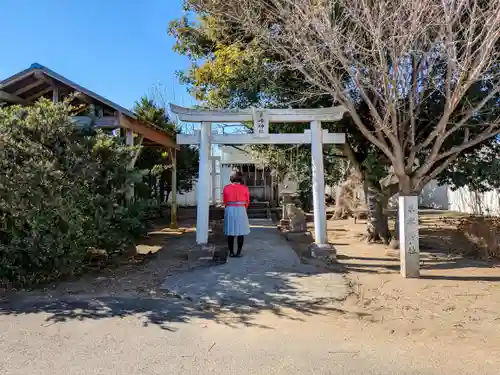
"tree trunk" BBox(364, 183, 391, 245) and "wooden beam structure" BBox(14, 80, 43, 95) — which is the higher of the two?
"wooden beam structure" BBox(14, 80, 43, 95)

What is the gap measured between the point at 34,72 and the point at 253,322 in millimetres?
7898

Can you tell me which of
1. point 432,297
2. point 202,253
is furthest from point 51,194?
point 432,297

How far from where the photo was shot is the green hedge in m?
6.12

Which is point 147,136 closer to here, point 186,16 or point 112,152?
point 186,16

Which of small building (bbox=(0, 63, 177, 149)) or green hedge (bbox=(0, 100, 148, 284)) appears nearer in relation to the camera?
green hedge (bbox=(0, 100, 148, 284))

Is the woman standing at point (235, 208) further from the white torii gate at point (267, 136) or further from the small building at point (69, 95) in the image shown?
the small building at point (69, 95)

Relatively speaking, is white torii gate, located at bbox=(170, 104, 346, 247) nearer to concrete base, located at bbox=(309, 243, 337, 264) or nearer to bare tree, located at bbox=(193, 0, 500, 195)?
concrete base, located at bbox=(309, 243, 337, 264)

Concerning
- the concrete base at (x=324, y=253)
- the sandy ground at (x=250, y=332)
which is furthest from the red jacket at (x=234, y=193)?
the sandy ground at (x=250, y=332)

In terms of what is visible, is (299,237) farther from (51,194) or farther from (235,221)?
(51,194)

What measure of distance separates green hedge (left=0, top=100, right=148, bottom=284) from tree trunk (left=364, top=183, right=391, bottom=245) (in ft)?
21.1

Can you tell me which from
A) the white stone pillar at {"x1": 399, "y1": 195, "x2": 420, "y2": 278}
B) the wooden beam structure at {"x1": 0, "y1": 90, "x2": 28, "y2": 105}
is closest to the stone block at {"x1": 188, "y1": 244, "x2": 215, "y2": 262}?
the white stone pillar at {"x1": 399, "y1": 195, "x2": 420, "y2": 278}

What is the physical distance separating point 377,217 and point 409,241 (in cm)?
413

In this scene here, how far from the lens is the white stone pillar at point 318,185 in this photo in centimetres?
851

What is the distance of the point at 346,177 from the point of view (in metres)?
16.7
